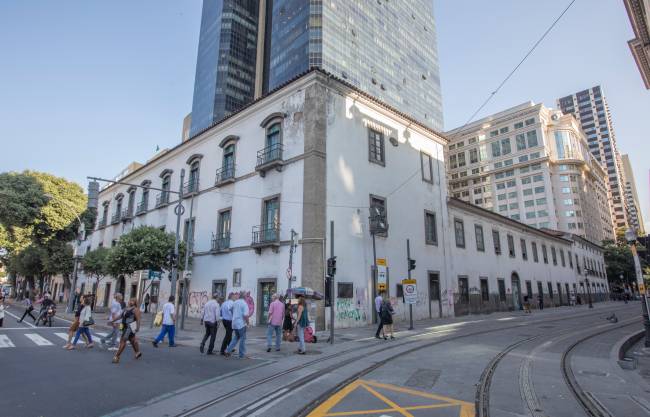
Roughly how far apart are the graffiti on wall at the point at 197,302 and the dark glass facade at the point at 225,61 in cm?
6060

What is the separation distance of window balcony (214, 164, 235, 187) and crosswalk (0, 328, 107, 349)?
10991 mm

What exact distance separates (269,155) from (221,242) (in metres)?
6.20

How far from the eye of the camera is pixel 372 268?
763 inches

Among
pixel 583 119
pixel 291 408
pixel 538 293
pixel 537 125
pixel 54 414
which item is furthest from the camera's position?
pixel 583 119

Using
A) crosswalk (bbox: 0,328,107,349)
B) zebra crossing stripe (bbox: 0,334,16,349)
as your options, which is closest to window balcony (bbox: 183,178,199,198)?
crosswalk (bbox: 0,328,107,349)

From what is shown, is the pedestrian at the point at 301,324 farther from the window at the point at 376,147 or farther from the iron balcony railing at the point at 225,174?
the iron balcony railing at the point at 225,174

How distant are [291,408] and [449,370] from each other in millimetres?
4129

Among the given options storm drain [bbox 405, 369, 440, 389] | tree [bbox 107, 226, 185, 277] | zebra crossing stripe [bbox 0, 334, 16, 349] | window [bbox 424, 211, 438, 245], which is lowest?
storm drain [bbox 405, 369, 440, 389]

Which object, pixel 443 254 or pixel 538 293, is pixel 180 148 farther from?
pixel 538 293

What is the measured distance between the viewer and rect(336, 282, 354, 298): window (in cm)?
1769

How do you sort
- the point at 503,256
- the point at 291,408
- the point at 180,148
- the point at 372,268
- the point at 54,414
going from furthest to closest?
1. the point at 503,256
2. the point at 180,148
3. the point at 372,268
4. the point at 291,408
5. the point at 54,414

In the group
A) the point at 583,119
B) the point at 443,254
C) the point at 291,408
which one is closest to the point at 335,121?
the point at 443,254

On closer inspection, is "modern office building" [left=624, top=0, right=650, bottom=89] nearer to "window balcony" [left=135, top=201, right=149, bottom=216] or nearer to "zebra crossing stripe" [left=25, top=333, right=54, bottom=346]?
"zebra crossing stripe" [left=25, top=333, right=54, bottom=346]

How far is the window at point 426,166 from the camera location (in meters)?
25.3
